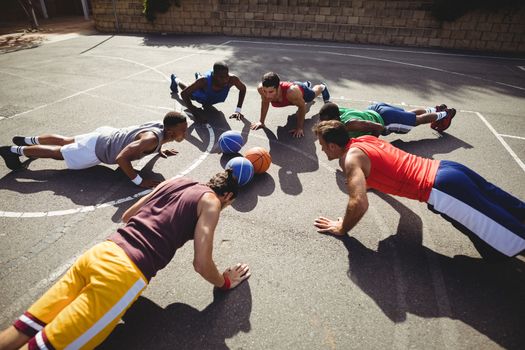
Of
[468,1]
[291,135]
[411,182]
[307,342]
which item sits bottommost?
[307,342]

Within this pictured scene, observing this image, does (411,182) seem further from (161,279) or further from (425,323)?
(161,279)

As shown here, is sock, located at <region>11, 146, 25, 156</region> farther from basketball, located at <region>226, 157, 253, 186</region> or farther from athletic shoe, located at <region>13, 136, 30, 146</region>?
basketball, located at <region>226, 157, 253, 186</region>

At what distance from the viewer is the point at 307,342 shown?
8.98 ft

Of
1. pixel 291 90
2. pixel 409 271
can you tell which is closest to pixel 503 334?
pixel 409 271

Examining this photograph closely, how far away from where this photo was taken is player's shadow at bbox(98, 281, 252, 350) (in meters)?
2.72

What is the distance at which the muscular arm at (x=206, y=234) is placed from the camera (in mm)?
2668

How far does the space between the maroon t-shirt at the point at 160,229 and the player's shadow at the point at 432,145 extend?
4.80 metres

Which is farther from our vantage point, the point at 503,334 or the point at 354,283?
the point at 354,283

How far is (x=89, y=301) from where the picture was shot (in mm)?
2305

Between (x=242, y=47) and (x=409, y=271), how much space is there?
14016mm

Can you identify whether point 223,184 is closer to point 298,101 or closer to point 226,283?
point 226,283

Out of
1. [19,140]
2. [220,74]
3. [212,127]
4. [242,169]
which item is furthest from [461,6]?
[19,140]

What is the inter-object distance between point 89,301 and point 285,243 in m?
2.24

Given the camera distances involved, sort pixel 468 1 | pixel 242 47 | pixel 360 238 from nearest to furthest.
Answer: pixel 360 238, pixel 468 1, pixel 242 47
